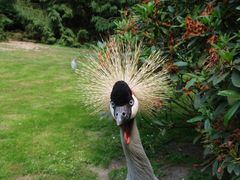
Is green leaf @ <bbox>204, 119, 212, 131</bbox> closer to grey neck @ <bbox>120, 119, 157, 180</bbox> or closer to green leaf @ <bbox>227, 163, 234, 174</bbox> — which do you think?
green leaf @ <bbox>227, 163, 234, 174</bbox>

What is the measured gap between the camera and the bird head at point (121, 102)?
2764 mm

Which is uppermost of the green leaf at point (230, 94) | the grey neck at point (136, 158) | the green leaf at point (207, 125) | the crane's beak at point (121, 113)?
the green leaf at point (230, 94)

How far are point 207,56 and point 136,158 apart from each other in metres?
0.98

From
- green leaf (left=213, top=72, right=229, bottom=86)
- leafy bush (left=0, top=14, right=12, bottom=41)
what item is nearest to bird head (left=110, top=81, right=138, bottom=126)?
green leaf (left=213, top=72, right=229, bottom=86)

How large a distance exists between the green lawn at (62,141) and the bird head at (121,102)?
1787 millimetres

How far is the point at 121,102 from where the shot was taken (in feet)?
9.08

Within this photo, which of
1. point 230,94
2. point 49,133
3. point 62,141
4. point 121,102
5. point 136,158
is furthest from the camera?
point 49,133

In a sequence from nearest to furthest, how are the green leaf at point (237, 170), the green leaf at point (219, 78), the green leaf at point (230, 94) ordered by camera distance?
the green leaf at point (230, 94) < the green leaf at point (219, 78) < the green leaf at point (237, 170)

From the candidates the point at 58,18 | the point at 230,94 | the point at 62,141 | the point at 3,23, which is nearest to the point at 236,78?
the point at 230,94

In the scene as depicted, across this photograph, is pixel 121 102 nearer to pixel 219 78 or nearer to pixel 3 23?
pixel 219 78

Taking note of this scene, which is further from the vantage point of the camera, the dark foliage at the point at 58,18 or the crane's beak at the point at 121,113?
the dark foliage at the point at 58,18

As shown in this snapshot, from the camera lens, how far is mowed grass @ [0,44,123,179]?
15.5 feet

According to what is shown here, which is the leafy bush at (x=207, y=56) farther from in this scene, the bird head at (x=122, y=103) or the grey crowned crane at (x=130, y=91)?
the bird head at (x=122, y=103)

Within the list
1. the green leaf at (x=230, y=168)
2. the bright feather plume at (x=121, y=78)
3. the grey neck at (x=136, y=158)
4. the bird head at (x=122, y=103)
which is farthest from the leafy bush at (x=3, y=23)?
the green leaf at (x=230, y=168)
